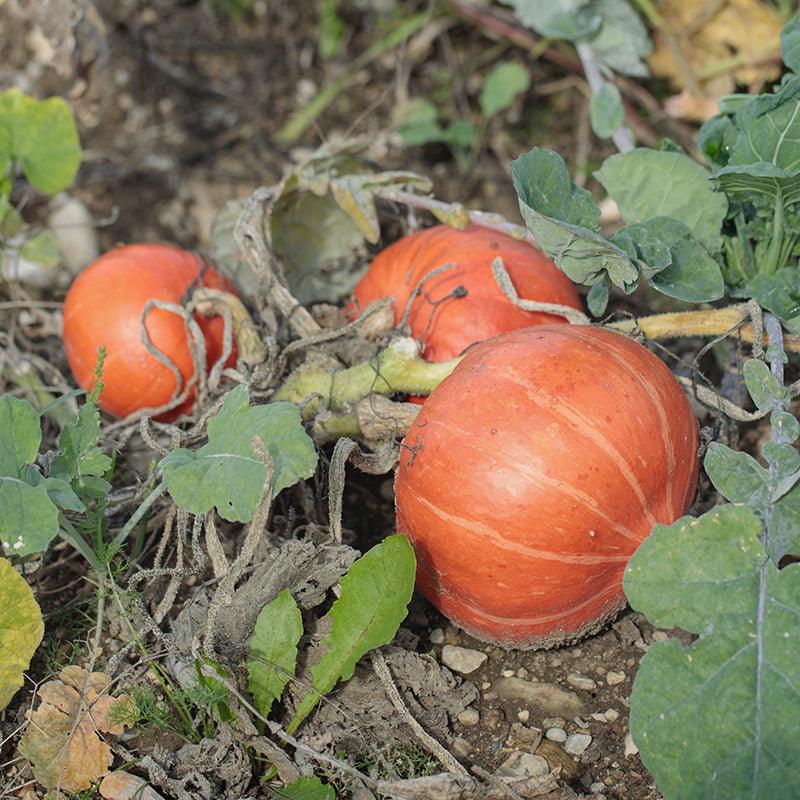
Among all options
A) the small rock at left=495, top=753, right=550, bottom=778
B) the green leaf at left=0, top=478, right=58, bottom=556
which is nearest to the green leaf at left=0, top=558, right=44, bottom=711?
the green leaf at left=0, top=478, right=58, bottom=556

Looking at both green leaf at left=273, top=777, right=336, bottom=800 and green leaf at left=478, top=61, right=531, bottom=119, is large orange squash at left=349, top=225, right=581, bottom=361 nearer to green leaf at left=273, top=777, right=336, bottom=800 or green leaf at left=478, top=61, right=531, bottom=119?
green leaf at left=273, top=777, right=336, bottom=800

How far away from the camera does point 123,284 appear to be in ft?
8.79

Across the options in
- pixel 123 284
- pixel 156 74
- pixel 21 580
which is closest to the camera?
pixel 21 580

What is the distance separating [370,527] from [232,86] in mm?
2513

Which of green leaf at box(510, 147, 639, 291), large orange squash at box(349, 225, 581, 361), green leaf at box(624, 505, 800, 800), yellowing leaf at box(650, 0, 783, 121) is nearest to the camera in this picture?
green leaf at box(624, 505, 800, 800)

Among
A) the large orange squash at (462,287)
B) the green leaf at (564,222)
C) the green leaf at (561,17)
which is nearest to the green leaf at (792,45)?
the green leaf at (564,222)

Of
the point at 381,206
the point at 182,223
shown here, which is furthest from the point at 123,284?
the point at 182,223

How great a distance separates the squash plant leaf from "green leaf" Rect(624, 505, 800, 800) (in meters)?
1.04

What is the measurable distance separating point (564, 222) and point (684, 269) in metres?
0.34

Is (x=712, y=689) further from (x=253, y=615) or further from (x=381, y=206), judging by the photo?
(x=381, y=206)

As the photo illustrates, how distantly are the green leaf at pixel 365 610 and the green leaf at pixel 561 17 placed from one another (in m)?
2.05

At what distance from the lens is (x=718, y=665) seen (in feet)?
5.57

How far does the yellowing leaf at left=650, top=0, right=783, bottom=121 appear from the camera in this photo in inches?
145

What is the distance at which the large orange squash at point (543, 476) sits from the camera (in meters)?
1.91
